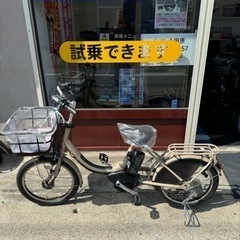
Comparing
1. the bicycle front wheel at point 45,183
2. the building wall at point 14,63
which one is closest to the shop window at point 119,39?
the building wall at point 14,63

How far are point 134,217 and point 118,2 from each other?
7.67ft

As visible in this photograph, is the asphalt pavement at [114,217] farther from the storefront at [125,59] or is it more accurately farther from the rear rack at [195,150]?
the storefront at [125,59]

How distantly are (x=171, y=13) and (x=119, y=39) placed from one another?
673mm

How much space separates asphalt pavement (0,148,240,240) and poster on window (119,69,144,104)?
1175mm

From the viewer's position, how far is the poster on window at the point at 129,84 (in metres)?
3.35

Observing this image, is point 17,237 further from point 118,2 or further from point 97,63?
point 118,2

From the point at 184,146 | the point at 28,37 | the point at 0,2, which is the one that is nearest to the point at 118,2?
the point at 28,37

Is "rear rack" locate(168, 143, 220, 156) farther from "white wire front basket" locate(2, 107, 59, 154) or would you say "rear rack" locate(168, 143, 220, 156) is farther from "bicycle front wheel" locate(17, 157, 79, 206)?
"white wire front basket" locate(2, 107, 59, 154)

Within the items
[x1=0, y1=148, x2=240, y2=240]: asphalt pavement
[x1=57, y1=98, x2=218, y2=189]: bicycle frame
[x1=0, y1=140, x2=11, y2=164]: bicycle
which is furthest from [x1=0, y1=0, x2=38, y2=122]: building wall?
[x1=57, y1=98, x2=218, y2=189]: bicycle frame

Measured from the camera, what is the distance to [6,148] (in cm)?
334

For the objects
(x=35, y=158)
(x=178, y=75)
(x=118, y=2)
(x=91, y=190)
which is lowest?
(x=91, y=190)

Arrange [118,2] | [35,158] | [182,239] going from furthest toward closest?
[118,2] → [35,158] → [182,239]

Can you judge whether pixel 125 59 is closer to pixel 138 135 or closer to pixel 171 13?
pixel 171 13

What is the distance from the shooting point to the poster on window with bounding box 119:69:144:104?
3350 mm
